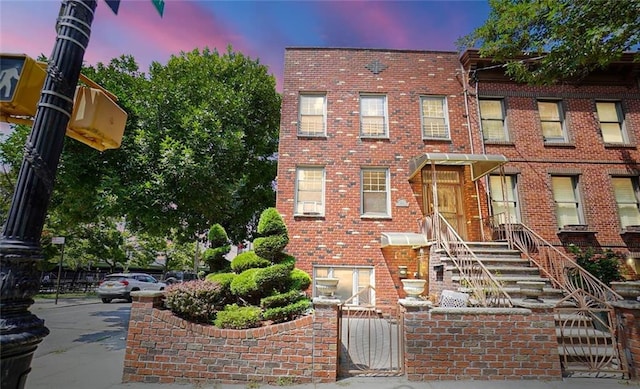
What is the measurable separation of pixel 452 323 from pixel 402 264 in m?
5.33

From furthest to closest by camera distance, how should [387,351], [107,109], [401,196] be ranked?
[401,196] → [387,351] → [107,109]

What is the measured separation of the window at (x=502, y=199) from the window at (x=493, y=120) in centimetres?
156

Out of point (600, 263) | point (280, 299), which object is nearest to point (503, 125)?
point (600, 263)

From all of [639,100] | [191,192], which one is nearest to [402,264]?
[191,192]

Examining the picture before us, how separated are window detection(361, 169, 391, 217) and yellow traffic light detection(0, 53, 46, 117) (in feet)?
31.0

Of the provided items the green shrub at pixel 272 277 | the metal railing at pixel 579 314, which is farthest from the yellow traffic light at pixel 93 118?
the metal railing at pixel 579 314

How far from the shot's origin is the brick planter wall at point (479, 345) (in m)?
4.86

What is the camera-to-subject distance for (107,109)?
2389 millimetres

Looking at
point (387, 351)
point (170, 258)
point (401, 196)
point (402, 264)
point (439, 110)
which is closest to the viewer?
point (387, 351)

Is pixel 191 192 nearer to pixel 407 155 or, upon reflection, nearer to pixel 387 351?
pixel 387 351

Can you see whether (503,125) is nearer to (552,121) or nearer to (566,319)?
(552,121)

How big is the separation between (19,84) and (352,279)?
9.51 metres

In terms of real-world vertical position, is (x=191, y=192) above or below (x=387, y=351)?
above

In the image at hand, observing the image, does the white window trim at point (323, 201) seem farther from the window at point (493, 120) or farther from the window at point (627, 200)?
the window at point (627, 200)
